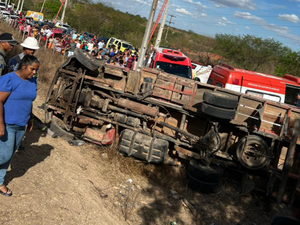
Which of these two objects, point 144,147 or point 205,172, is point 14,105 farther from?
point 205,172

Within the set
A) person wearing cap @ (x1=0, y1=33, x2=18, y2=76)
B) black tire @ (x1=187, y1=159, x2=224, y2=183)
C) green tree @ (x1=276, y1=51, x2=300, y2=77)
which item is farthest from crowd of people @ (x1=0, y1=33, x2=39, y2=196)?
green tree @ (x1=276, y1=51, x2=300, y2=77)

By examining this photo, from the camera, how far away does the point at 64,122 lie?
7.38 metres

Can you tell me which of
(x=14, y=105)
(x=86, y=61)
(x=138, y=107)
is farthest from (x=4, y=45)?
(x=138, y=107)

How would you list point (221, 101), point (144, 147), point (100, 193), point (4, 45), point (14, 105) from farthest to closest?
point (144, 147), point (221, 101), point (100, 193), point (4, 45), point (14, 105)

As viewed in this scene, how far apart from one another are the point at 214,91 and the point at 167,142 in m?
1.51

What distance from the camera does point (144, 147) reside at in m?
6.98

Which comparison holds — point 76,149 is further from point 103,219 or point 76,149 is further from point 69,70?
point 103,219

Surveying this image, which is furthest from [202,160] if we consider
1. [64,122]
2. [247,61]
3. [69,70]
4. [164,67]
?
[247,61]

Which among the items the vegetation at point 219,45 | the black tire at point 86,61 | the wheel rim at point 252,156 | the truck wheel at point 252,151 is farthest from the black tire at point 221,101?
the vegetation at point 219,45

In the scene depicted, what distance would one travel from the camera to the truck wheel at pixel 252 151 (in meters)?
6.49

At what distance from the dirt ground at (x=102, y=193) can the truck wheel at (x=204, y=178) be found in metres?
0.18

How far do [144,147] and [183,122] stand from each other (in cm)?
104

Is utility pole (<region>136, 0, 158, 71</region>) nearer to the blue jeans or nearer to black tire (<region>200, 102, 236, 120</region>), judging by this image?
black tire (<region>200, 102, 236, 120</region>)

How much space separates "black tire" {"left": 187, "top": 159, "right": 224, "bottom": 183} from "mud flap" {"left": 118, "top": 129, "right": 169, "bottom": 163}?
68 centimetres
